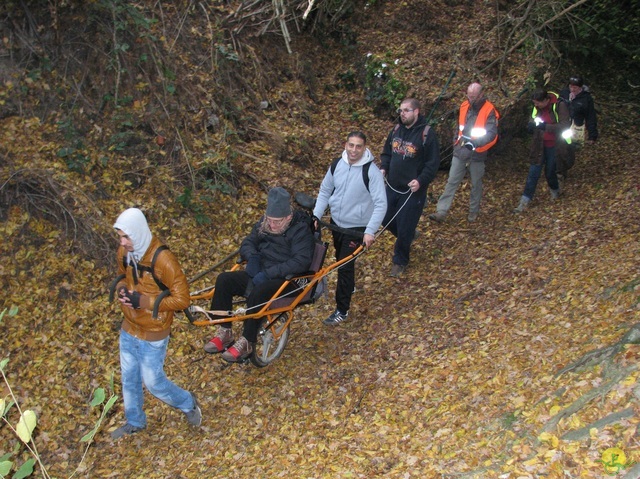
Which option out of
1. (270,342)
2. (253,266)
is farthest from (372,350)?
(253,266)

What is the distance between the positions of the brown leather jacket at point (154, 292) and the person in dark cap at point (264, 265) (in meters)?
0.67

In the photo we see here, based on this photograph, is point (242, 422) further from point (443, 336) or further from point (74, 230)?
point (74, 230)

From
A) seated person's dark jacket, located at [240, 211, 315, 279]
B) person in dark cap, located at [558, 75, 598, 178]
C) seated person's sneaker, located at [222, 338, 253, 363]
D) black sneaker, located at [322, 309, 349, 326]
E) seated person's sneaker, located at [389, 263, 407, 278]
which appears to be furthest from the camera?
person in dark cap, located at [558, 75, 598, 178]

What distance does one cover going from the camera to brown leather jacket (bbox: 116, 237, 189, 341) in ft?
15.3

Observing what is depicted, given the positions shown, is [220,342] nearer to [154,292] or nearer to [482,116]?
[154,292]

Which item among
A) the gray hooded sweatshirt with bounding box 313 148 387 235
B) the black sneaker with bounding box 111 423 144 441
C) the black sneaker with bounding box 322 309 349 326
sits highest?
the gray hooded sweatshirt with bounding box 313 148 387 235

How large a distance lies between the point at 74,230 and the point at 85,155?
1.15 metres

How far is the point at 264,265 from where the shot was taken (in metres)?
5.62

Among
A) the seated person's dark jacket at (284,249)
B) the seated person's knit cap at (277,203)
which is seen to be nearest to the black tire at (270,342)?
the seated person's dark jacket at (284,249)

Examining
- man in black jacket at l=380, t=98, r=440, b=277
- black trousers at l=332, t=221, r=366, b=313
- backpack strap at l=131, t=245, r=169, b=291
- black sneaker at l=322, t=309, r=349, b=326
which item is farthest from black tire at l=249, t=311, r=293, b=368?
man in black jacket at l=380, t=98, r=440, b=277

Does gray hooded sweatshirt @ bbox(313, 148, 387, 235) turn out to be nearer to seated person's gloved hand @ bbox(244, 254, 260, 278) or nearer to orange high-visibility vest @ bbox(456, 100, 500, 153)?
seated person's gloved hand @ bbox(244, 254, 260, 278)

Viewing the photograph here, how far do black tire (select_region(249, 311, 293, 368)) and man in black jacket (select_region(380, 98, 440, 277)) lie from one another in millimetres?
1852

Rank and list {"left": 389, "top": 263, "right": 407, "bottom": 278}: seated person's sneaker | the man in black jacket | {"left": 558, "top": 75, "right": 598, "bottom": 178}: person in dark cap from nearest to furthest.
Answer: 1. the man in black jacket
2. {"left": 389, "top": 263, "right": 407, "bottom": 278}: seated person's sneaker
3. {"left": 558, "top": 75, "right": 598, "bottom": 178}: person in dark cap

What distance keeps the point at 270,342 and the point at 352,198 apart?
1735mm
